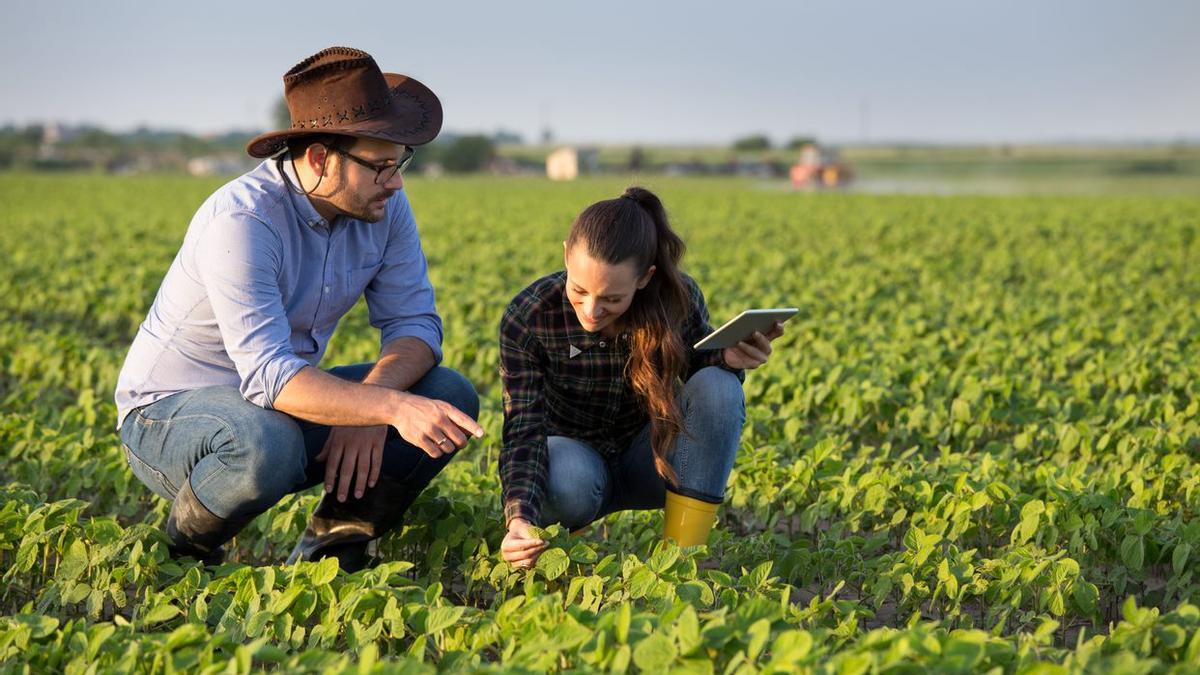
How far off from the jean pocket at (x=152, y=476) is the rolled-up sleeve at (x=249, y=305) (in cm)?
42

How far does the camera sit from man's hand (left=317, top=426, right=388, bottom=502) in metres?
3.29

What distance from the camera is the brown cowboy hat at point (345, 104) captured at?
10.3 feet

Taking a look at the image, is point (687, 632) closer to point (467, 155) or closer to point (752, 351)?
point (752, 351)

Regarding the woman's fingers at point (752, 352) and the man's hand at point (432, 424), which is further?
the woman's fingers at point (752, 352)

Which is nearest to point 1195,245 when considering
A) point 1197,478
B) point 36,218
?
point 1197,478

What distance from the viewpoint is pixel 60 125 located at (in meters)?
138

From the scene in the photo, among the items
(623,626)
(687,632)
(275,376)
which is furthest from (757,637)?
(275,376)

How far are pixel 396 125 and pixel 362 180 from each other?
6.8 inches

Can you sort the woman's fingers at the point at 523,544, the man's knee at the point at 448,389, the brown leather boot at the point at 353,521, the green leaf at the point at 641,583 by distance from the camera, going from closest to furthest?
1. the green leaf at the point at 641,583
2. the woman's fingers at the point at 523,544
3. the brown leather boot at the point at 353,521
4. the man's knee at the point at 448,389

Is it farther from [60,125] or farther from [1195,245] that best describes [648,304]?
[60,125]

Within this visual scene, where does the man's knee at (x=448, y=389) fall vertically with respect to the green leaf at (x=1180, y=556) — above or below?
above

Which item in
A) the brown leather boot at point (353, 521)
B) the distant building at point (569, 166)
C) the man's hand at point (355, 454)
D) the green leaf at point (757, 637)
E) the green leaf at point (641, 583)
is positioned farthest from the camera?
the distant building at point (569, 166)

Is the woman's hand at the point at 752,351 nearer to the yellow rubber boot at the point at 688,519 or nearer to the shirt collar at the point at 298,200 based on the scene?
the yellow rubber boot at the point at 688,519

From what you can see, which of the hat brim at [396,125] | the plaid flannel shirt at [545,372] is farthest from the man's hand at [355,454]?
the hat brim at [396,125]
